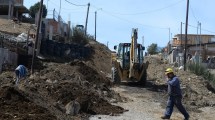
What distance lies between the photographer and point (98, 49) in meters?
64.4

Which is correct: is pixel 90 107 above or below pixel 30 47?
below

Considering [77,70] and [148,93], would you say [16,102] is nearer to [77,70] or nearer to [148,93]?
[148,93]

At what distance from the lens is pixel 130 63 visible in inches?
1204

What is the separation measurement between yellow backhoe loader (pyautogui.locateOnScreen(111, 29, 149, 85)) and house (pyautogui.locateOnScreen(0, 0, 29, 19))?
3790 centimetres

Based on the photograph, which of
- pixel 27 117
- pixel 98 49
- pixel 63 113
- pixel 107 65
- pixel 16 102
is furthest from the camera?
pixel 98 49

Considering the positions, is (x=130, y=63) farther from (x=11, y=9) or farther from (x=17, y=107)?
(x=11, y=9)

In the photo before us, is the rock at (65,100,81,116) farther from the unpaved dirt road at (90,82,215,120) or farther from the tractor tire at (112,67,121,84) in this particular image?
the tractor tire at (112,67,121,84)

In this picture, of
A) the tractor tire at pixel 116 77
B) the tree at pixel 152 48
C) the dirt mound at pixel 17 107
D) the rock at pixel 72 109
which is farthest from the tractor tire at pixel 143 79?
the tree at pixel 152 48

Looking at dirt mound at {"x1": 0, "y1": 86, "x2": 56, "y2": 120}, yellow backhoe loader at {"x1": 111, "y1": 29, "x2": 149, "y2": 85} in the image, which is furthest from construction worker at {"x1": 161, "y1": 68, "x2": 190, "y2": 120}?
yellow backhoe loader at {"x1": 111, "y1": 29, "x2": 149, "y2": 85}

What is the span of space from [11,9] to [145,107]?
50298 mm

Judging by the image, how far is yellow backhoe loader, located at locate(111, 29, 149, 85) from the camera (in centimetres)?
3047

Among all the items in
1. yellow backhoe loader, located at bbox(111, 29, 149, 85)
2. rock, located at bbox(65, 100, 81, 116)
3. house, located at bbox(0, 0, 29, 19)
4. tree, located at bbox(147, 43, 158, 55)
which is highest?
house, located at bbox(0, 0, 29, 19)

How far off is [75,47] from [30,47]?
9.71 metres

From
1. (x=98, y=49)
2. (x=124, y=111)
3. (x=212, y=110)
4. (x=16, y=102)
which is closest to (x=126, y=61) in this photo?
(x=212, y=110)
